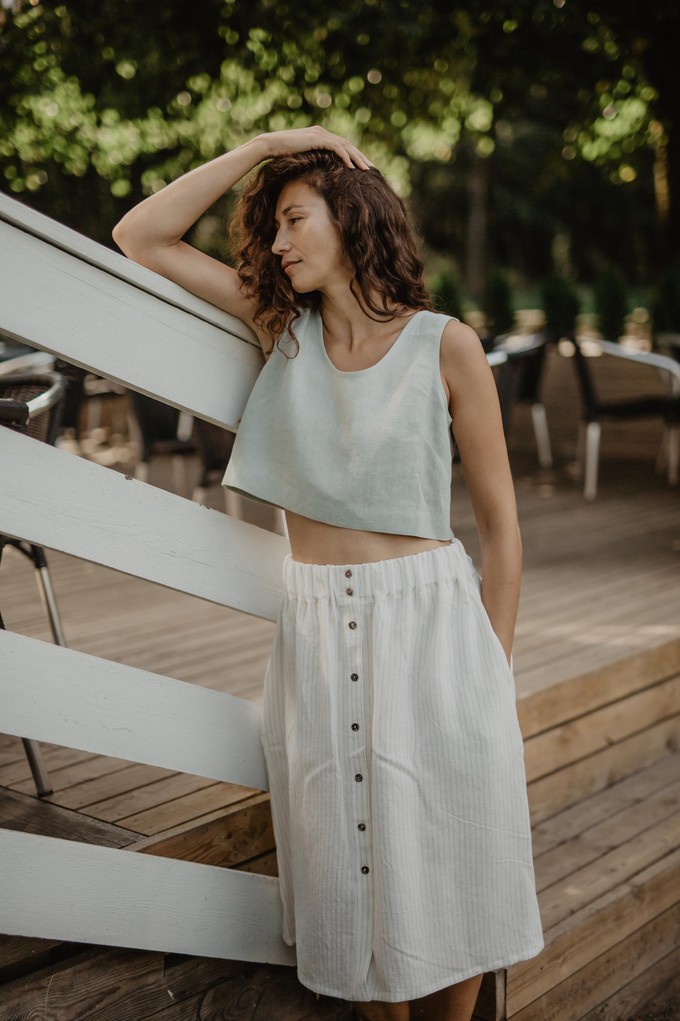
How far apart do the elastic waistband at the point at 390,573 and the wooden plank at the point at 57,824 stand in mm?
566

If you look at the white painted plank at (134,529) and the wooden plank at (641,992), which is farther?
the wooden plank at (641,992)

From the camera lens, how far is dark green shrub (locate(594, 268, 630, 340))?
6879mm

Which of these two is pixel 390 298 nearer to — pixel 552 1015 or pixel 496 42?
pixel 552 1015

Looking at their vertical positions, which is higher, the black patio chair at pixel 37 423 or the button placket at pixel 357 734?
the black patio chair at pixel 37 423

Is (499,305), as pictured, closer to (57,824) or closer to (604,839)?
(604,839)

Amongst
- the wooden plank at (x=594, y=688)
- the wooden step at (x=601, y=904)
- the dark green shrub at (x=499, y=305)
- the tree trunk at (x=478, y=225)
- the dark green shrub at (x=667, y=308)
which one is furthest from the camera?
the tree trunk at (x=478, y=225)

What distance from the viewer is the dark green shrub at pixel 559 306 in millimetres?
6863

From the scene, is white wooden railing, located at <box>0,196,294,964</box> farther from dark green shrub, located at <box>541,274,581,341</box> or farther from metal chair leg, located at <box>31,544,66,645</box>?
dark green shrub, located at <box>541,274,581,341</box>

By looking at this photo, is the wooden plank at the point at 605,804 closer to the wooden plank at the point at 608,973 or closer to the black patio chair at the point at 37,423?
the wooden plank at the point at 608,973

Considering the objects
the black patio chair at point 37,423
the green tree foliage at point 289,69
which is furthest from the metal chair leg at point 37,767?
the green tree foliage at point 289,69

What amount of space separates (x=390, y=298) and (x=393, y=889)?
93 cm

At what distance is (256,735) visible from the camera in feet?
6.07

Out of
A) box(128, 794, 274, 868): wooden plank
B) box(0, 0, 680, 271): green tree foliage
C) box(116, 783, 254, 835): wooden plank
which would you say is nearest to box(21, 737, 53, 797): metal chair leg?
box(116, 783, 254, 835): wooden plank

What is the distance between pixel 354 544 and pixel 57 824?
0.77 metres
